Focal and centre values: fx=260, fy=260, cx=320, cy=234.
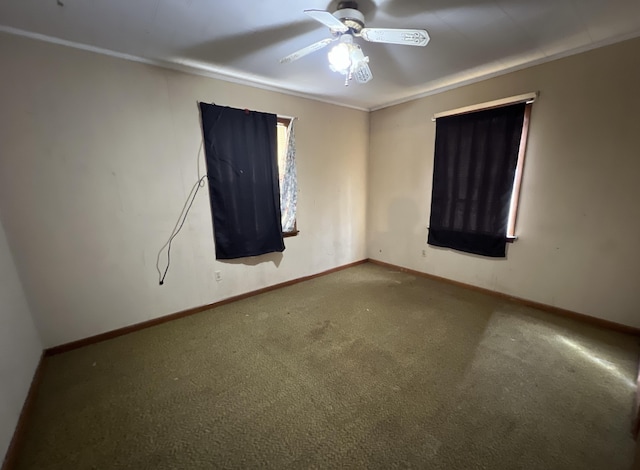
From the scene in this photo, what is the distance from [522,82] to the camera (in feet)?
8.29

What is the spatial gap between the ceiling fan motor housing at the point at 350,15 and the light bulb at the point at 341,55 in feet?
0.39

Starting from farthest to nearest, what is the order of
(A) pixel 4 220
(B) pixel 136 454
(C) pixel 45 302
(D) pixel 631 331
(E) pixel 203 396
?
(D) pixel 631 331, (C) pixel 45 302, (A) pixel 4 220, (E) pixel 203 396, (B) pixel 136 454

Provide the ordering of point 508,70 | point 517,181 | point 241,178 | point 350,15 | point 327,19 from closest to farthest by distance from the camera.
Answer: point 327,19 → point 350,15 → point 508,70 → point 517,181 → point 241,178

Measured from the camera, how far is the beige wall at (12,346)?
138 cm

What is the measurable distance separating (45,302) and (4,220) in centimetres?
66

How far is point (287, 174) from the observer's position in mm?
3166

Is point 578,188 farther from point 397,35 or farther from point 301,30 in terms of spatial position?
point 301,30

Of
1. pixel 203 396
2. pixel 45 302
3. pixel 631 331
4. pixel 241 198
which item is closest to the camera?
pixel 203 396

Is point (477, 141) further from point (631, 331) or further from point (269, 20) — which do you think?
point (269, 20)

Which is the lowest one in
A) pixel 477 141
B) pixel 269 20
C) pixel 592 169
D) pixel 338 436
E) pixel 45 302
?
pixel 338 436

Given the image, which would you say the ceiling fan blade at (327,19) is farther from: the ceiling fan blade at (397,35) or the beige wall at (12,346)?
the beige wall at (12,346)

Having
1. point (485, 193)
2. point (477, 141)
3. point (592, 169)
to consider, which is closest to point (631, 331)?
point (592, 169)

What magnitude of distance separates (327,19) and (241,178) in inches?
68.3

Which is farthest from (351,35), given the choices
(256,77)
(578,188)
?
(578,188)
